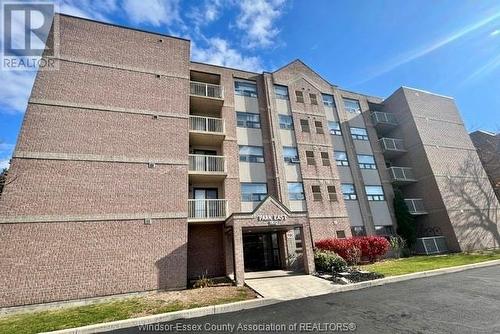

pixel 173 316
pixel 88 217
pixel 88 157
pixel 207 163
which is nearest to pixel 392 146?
pixel 207 163

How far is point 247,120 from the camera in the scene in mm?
19875

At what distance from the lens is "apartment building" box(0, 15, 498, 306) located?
11484mm

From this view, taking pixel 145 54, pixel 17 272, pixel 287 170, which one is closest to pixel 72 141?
pixel 17 272

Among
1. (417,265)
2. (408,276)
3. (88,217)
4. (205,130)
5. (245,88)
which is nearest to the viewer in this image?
(408,276)

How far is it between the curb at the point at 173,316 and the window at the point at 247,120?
524 inches

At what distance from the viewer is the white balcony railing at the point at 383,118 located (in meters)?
24.8

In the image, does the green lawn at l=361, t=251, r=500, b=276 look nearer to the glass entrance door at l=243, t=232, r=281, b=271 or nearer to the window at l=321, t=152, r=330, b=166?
the glass entrance door at l=243, t=232, r=281, b=271

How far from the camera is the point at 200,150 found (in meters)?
18.1

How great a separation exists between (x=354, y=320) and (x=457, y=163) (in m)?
24.4

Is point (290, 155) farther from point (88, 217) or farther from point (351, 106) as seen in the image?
point (88, 217)

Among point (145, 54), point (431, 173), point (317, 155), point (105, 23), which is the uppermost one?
point (105, 23)

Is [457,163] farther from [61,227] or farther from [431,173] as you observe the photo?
[61,227]

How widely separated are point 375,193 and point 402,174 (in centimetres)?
369

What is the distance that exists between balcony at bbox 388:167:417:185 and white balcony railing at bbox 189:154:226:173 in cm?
1607
